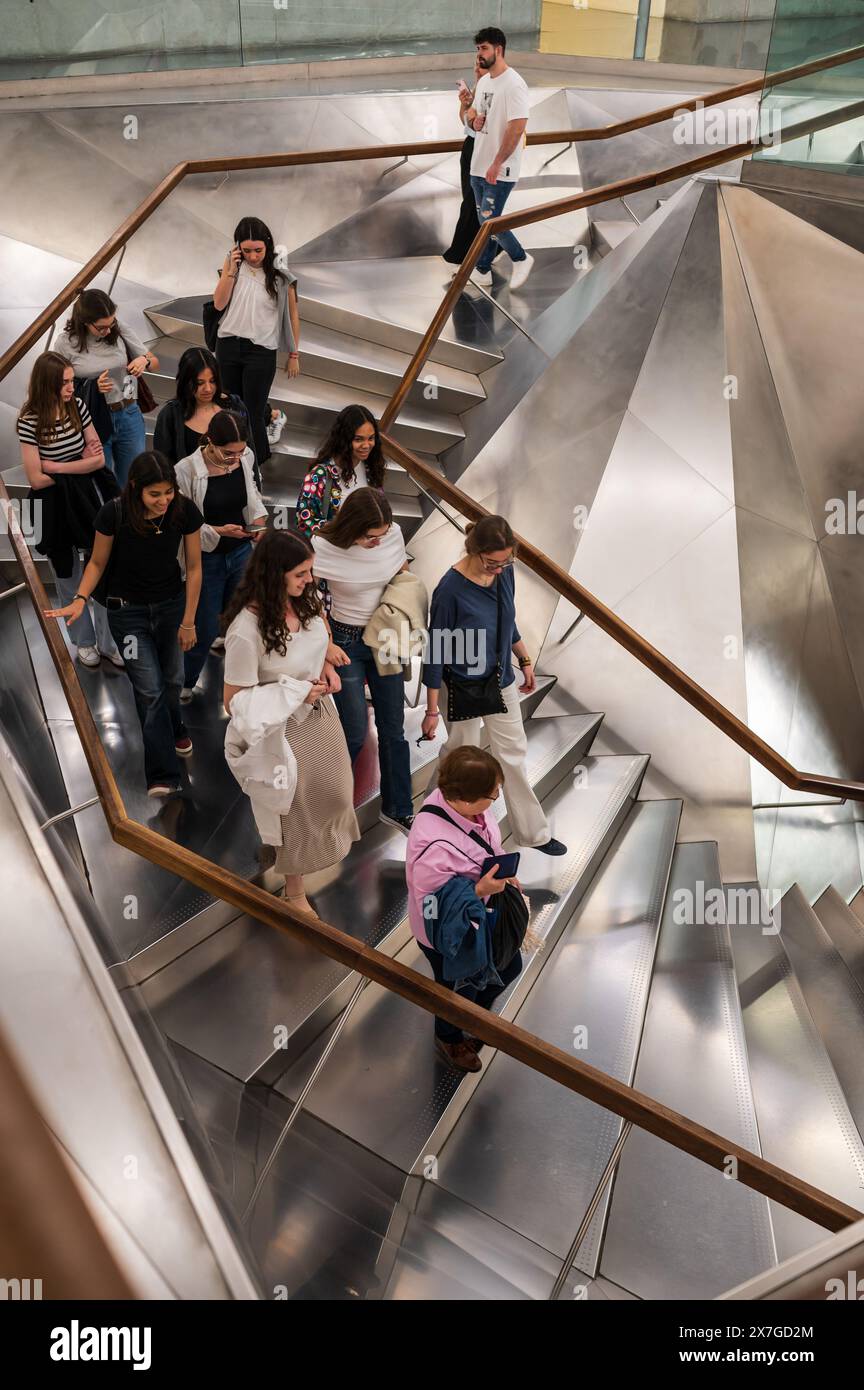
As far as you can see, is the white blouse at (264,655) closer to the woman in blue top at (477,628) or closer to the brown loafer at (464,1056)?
the woman in blue top at (477,628)

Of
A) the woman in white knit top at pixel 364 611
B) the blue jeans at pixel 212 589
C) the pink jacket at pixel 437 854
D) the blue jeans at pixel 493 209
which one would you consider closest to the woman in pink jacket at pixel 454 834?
the pink jacket at pixel 437 854

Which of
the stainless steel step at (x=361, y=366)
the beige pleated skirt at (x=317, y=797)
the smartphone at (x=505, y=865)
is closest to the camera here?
the smartphone at (x=505, y=865)

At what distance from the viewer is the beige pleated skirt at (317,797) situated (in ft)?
13.2

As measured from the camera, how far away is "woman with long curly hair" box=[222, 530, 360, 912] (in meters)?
3.73

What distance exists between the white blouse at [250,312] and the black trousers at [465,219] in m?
2.99

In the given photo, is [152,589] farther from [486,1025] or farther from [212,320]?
[212,320]

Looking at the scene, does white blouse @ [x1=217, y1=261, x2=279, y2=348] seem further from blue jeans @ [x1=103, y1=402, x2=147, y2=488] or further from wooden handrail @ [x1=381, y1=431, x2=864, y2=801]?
wooden handrail @ [x1=381, y1=431, x2=864, y2=801]

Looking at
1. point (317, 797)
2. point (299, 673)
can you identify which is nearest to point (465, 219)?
point (299, 673)

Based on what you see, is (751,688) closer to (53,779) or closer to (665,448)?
(665,448)

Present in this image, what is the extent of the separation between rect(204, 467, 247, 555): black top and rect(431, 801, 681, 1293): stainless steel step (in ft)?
8.06

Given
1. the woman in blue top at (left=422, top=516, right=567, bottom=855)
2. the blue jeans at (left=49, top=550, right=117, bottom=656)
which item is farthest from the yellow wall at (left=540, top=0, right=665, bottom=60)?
the woman in blue top at (left=422, top=516, right=567, bottom=855)

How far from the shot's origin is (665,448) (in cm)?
686

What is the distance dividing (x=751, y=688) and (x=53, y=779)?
162 inches

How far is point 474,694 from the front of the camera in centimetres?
460
